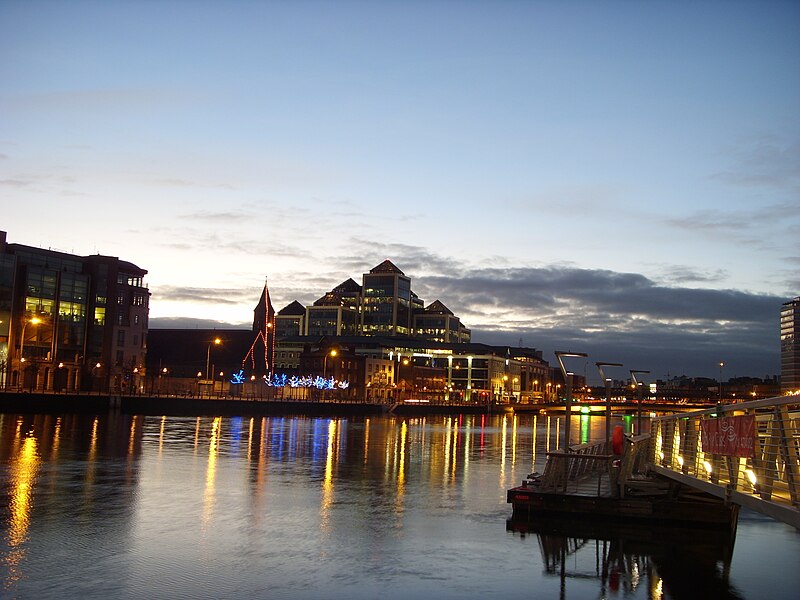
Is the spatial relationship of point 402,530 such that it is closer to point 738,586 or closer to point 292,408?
point 738,586

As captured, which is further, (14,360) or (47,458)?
(14,360)

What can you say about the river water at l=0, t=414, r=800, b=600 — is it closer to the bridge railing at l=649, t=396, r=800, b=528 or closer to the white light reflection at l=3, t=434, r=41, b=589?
the white light reflection at l=3, t=434, r=41, b=589

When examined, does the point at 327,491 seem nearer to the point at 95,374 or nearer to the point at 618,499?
the point at 618,499

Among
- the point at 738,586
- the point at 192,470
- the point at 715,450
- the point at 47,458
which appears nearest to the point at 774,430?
the point at 715,450

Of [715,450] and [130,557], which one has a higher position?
[715,450]

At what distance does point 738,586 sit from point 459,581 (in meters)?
6.92

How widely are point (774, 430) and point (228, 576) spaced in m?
12.4

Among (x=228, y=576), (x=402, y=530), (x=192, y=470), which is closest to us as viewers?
(x=228, y=576)

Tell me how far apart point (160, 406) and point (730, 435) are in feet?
367

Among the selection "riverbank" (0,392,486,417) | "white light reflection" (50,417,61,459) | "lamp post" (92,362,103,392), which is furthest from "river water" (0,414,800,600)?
"lamp post" (92,362,103,392)

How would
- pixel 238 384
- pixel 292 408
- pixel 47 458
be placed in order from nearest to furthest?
1. pixel 47 458
2. pixel 292 408
3. pixel 238 384

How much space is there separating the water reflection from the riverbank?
289ft

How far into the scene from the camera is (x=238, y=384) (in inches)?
6393

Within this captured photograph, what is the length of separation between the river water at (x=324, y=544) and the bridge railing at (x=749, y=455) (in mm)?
2651
